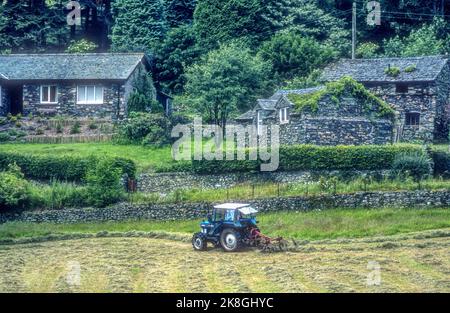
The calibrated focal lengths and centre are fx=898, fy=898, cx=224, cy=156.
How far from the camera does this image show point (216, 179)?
1997 inches

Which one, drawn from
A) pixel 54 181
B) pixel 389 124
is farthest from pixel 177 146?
pixel 389 124

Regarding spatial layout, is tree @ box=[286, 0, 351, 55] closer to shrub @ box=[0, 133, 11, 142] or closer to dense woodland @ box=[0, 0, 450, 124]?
dense woodland @ box=[0, 0, 450, 124]

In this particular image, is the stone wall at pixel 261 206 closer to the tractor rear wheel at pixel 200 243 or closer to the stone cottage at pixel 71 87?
the tractor rear wheel at pixel 200 243

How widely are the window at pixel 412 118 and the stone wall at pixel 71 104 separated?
67.6 feet

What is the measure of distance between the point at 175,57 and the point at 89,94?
10613mm

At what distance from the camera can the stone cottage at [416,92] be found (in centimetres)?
6153

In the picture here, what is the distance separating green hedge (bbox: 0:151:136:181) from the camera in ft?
169

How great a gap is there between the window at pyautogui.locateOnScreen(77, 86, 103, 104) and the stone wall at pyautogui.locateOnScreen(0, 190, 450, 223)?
20.2m

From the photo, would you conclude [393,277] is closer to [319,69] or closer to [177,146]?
[177,146]

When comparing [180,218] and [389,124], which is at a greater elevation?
[389,124]

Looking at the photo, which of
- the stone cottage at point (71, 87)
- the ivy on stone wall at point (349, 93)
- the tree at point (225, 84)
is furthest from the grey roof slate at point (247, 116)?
the stone cottage at point (71, 87)

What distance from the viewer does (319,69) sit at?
68.8m

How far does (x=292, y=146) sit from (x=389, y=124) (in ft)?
26.5

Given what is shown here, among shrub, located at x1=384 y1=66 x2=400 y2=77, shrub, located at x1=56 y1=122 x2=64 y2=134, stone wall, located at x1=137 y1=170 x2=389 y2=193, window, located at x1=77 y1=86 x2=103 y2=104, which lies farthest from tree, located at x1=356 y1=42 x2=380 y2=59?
stone wall, located at x1=137 y1=170 x2=389 y2=193
